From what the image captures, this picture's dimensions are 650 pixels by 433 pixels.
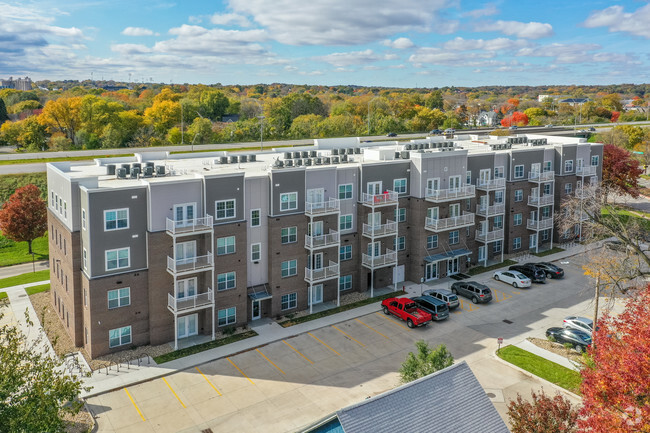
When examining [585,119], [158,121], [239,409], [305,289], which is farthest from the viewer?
[585,119]

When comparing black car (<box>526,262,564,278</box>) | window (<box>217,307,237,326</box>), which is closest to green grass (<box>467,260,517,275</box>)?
black car (<box>526,262,564,278</box>)

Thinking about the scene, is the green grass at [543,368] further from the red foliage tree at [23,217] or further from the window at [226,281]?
the red foliage tree at [23,217]

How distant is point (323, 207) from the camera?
37.6 m

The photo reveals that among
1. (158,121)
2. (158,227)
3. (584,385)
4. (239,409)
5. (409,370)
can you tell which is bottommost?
(239,409)

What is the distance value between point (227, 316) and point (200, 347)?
9.75 feet

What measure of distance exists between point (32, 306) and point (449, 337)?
96.8ft

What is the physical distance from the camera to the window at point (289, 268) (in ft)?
120

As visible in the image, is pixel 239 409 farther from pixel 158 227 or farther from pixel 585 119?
pixel 585 119

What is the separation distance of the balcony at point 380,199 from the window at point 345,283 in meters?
5.79

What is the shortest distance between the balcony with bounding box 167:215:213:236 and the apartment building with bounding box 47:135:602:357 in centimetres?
8

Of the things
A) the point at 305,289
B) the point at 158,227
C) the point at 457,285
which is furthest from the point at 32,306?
the point at 457,285

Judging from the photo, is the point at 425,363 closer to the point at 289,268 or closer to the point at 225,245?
the point at 289,268

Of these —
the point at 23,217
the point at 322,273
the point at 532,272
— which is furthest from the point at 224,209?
the point at 23,217

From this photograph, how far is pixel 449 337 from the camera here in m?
33.6
